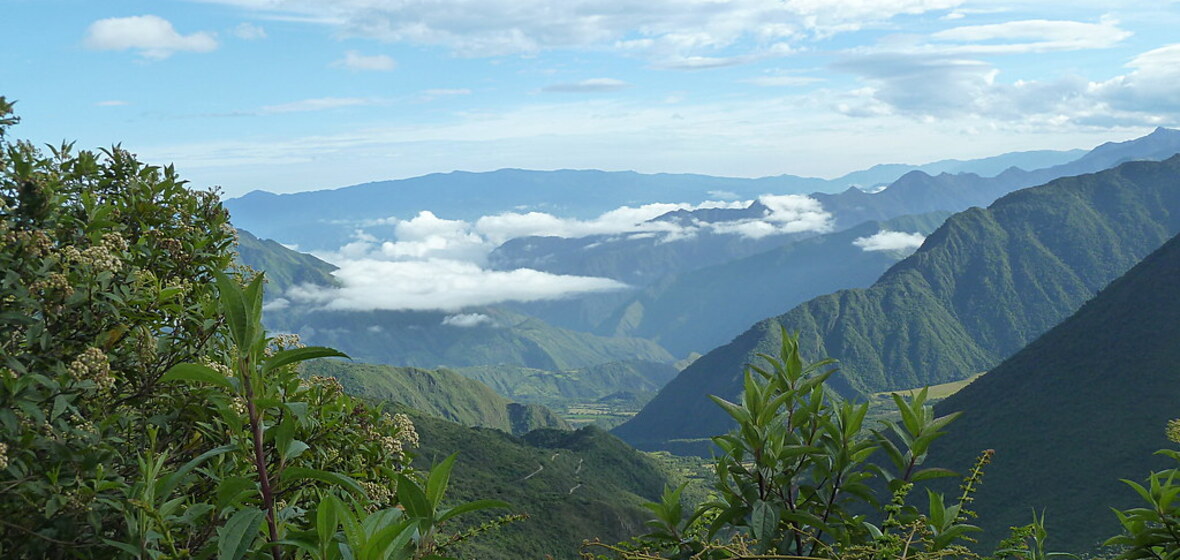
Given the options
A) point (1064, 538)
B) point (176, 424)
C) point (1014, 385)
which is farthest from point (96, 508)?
point (1014, 385)

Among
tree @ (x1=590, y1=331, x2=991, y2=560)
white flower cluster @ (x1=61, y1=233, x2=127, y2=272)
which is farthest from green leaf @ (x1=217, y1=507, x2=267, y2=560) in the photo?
white flower cluster @ (x1=61, y1=233, x2=127, y2=272)

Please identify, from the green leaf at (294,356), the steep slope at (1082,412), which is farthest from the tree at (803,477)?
the steep slope at (1082,412)

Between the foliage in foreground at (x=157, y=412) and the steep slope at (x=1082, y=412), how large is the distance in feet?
330

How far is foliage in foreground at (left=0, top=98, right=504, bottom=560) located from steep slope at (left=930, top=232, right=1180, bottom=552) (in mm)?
100581

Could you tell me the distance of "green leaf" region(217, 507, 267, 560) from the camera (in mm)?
2732

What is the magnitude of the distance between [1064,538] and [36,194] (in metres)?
116

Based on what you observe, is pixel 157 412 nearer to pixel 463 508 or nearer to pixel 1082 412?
pixel 463 508

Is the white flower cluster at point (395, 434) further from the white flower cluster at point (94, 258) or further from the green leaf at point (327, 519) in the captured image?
the green leaf at point (327, 519)

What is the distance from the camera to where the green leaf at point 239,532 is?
2732 mm

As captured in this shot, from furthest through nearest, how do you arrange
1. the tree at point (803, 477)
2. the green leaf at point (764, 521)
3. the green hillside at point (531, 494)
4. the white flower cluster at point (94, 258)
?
1. the green hillside at point (531, 494)
2. the white flower cluster at point (94, 258)
3. the tree at point (803, 477)
4. the green leaf at point (764, 521)

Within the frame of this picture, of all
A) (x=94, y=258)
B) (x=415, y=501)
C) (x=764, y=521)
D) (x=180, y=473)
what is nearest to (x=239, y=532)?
(x=180, y=473)

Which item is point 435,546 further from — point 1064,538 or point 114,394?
point 1064,538

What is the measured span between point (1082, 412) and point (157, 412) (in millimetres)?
161667

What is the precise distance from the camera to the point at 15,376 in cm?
461
